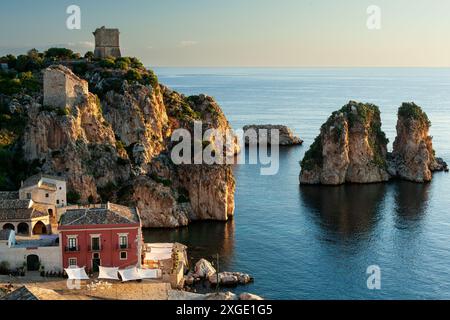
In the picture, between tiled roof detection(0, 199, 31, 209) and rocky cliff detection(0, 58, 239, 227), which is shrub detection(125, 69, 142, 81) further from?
tiled roof detection(0, 199, 31, 209)

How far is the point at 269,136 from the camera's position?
162 m

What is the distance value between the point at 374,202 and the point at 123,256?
51.7 metres

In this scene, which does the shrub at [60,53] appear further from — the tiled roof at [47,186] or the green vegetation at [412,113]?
the green vegetation at [412,113]

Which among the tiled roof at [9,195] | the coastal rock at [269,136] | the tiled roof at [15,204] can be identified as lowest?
the tiled roof at [15,204]

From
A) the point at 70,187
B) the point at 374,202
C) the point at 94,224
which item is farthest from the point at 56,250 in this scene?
the point at 374,202

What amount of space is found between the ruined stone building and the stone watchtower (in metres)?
24.4

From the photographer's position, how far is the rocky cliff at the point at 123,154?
80188 mm

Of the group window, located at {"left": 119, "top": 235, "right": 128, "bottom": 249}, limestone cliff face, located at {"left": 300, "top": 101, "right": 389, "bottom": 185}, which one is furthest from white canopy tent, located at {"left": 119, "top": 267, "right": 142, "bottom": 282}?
limestone cliff face, located at {"left": 300, "top": 101, "right": 389, "bottom": 185}

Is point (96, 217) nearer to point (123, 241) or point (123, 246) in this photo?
point (123, 241)

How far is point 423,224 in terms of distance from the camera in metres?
81.6

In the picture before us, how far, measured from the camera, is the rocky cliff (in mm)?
80188

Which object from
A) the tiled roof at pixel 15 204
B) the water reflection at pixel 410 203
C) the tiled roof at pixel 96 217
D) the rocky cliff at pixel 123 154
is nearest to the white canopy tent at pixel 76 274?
the tiled roof at pixel 96 217

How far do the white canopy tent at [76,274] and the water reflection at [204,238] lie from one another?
15.4 m
